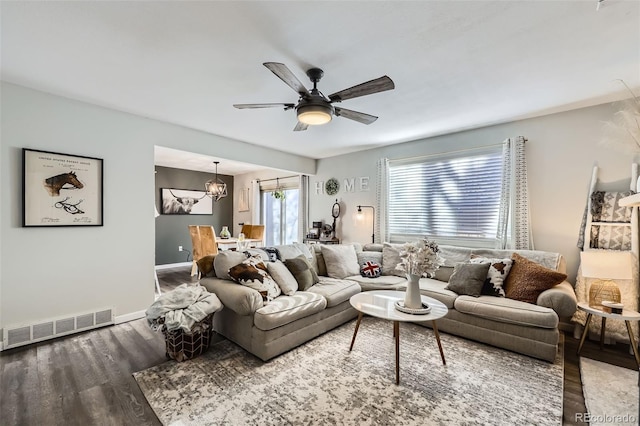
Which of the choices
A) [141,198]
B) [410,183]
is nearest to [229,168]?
[141,198]

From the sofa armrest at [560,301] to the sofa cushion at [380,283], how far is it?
1.39m

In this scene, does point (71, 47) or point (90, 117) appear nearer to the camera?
point (71, 47)

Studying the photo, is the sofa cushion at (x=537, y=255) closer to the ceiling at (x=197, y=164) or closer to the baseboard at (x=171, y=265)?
the ceiling at (x=197, y=164)

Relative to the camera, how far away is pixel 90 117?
312 centimetres

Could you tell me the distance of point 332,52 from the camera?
2131 mm

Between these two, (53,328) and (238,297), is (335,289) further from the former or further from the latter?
(53,328)

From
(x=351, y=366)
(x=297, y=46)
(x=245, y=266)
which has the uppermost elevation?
(x=297, y=46)

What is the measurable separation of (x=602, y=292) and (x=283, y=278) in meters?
3.18

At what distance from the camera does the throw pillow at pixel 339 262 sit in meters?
3.78

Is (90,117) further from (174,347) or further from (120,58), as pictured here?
(174,347)

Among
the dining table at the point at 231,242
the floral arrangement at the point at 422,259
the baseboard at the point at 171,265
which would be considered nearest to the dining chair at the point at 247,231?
the dining table at the point at 231,242

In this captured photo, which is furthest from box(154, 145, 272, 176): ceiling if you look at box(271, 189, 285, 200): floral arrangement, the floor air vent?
the floor air vent

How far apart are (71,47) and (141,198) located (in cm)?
182

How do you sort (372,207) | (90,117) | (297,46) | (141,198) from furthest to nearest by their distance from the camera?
(372,207), (141,198), (90,117), (297,46)
